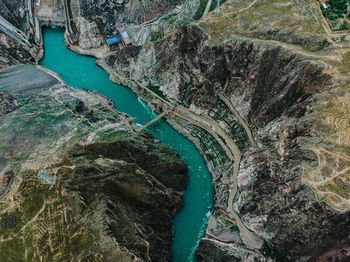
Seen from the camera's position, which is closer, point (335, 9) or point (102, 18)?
point (335, 9)

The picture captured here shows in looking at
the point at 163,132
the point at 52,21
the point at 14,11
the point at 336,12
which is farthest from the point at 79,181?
the point at 336,12

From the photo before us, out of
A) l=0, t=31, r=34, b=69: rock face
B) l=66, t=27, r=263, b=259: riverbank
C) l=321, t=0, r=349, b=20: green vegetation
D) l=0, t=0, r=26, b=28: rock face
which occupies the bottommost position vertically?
l=66, t=27, r=263, b=259: riverbank

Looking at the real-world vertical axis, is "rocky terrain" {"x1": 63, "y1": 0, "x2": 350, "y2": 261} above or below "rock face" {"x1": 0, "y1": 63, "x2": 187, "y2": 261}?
above

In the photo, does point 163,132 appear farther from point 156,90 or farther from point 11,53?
point 11,53

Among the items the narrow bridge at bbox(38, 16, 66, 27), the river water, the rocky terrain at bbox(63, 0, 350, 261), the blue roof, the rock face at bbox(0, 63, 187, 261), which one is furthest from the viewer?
the narrow bridge at bbox(38, 16, 66, 27)

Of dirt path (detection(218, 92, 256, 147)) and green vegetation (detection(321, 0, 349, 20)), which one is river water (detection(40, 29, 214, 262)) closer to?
dirt path (detection(218, 92, 256, 147))

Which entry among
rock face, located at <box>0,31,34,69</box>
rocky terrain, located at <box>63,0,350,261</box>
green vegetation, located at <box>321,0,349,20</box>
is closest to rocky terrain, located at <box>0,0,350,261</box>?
rocky terrain, located at <box>63,0,350,261</box>

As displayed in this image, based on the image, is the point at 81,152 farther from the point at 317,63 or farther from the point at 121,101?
the point at 317,63

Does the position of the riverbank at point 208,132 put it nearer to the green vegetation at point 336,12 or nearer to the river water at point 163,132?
the river water at point 163,132
